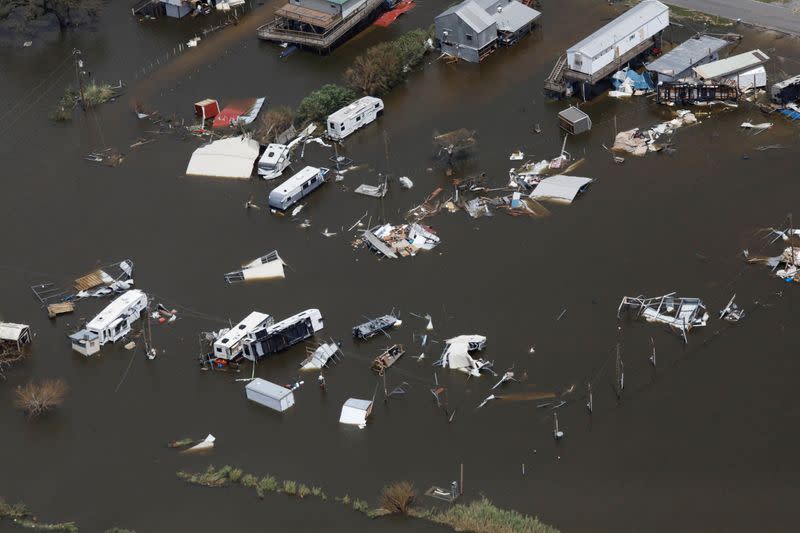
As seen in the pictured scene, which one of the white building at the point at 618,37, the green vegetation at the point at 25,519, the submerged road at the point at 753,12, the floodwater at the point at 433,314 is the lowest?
the floodwater at the point at 433,314

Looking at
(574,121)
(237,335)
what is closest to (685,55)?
(574,121)

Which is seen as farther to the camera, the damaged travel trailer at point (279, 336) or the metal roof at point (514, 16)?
the metal roof at point (514, 16)

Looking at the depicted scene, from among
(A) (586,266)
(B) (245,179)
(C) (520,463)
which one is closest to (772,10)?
(A) (586,266)

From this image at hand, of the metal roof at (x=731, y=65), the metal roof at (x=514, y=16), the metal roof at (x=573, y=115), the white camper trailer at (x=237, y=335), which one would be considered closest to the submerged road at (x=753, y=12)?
the metal roof at (x=731, y=65)

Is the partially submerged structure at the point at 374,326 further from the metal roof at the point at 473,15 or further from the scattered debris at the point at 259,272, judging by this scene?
the metal roof at the point at 473,15

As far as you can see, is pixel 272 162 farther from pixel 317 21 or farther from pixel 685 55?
pixel 685 55

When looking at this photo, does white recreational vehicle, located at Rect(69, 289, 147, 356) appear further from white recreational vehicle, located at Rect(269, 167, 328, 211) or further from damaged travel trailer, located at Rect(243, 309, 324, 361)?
white recreational vehicle, located at Rect(269, 167, 328, 211)
